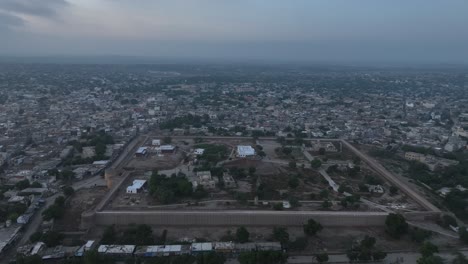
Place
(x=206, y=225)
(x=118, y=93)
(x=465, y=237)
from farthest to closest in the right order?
(x=118, y=93)
(x=206, y=225)
(x=465, y=237)

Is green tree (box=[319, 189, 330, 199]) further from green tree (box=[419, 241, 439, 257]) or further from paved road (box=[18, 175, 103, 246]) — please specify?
paved road (box=[18, 175, 103, 246])

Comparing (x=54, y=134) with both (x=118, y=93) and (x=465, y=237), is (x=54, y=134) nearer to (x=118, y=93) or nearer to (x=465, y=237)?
(x=118, y=93)

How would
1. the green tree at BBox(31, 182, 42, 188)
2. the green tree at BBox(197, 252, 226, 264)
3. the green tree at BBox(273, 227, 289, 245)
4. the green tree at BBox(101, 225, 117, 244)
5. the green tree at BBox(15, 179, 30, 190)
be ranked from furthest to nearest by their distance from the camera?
the green tree at BBox(31, 182, 42, 188), the green tree at BBox(15, 179, 30, 190), the green tree at BBox(101, 225, 117, 244), the green tree at BBox(273, 227, 289, 245), the green tree at BBox(197, 252, 226, 264)

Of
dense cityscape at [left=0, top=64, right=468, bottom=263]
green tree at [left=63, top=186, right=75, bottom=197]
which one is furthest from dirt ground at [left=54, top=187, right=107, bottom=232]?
green tree at [left=63, top=186, right=75, bottom=197]

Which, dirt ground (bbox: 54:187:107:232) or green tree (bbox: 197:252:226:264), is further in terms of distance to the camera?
dirt ground (bbox: 54:187:107:232)

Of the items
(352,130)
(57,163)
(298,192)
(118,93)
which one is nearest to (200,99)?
(118,93)

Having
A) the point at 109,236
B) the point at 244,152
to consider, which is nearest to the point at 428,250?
the point at 109,236

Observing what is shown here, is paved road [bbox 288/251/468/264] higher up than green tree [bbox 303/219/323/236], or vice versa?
green tree [bbox 303/219/323/236]
